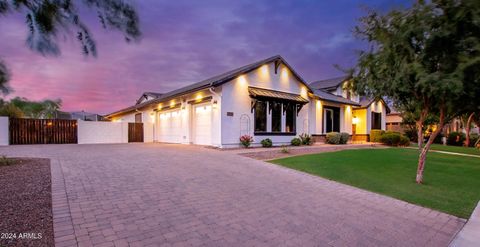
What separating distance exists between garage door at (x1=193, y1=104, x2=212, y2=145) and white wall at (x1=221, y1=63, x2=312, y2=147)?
1616mm

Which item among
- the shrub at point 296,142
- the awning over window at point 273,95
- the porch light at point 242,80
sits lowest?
the shrub at point 296,142

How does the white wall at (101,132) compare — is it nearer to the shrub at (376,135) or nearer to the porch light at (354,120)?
the porch light at (354,120)

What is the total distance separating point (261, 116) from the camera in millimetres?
15812

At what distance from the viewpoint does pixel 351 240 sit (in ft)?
11.2

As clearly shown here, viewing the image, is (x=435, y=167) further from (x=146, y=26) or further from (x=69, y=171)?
(x=69, y=171)

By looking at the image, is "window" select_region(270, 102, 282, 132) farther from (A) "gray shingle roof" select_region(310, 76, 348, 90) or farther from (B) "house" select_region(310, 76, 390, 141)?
(A) "gray shingle roof" select_region(310, 76, 348, 90)

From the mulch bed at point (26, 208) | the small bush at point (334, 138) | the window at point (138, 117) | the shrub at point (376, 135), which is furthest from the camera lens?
the window at point (138, 117)

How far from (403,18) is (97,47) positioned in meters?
6.58

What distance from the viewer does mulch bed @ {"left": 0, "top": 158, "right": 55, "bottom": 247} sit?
3.12 meters

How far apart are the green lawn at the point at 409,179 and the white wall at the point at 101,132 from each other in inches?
665

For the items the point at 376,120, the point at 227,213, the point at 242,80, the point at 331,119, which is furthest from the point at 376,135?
the point at 227,213

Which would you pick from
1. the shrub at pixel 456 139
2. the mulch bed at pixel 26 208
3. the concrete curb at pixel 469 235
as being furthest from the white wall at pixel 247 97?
the shrub at pixel 456 139

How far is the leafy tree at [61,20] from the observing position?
2.18 m

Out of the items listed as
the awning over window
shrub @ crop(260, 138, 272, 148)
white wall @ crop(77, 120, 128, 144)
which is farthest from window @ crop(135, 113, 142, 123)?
shrub @ crop(260, 138, 272, 148)
